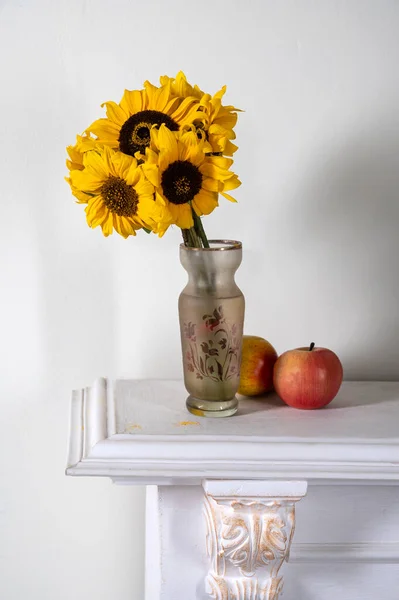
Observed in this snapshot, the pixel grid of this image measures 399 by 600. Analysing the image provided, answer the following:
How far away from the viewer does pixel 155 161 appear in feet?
2.37

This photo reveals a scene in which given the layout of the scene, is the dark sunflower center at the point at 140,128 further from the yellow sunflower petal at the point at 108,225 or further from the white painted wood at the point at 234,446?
the white painted wood at the point at 234,446

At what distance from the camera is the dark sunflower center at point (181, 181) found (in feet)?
2.43

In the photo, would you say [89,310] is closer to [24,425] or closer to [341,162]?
[24,425]

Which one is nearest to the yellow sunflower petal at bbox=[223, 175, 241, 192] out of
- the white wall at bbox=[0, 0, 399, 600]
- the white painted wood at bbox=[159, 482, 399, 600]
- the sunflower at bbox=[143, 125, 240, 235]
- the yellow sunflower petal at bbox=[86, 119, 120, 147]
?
the sunflower at bbox=[143, 125, 240, 235]

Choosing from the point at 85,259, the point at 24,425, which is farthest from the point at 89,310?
the point at 24,425

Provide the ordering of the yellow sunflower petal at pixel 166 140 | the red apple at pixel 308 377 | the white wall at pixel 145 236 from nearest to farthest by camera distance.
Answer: the yellow sunflower petal at pixel 166 140, the red apple at pixel 308 377, the white wall at pixel 145 236

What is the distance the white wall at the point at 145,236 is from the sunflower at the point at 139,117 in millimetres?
238

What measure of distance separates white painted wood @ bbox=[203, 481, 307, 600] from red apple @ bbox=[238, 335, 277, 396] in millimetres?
154

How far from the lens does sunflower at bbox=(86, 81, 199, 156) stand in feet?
2.46

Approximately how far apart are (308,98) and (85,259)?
39 centimetres

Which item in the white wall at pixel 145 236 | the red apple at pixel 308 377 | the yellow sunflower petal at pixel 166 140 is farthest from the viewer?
the white wall at pixel 145 236

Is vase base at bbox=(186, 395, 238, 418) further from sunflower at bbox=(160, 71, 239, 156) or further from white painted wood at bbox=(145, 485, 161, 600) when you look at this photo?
sunflower at bbox=(160, 71, 239, 156)

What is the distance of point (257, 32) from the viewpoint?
0.98 meters

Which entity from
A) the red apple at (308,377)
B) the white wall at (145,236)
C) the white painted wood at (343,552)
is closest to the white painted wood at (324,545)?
the white painted wood at (343,552)
